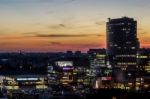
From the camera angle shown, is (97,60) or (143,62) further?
(97,60)

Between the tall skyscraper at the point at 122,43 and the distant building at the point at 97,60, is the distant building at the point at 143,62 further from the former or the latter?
the distant building at the point at 97,60

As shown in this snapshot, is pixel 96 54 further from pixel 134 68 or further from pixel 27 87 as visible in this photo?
pixel 27 87

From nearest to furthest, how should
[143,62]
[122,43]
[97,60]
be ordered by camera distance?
1. [143,62]
2. [97,60]
3. [122,43]

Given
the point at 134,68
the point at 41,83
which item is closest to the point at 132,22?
the point at 134,68

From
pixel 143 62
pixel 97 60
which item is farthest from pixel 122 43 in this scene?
pixel 143 62

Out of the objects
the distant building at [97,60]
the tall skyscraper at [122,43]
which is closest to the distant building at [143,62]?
the tall skyscraper at [122,43]

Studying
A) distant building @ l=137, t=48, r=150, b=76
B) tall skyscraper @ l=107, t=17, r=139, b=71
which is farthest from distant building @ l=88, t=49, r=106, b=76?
distant building @ l=137, t=48, r=150, b=76

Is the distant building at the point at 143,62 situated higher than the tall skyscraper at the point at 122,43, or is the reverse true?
the tall skyscraper at the point at 122,43

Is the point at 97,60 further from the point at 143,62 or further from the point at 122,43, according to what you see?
the point at 143,62

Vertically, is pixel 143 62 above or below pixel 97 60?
below

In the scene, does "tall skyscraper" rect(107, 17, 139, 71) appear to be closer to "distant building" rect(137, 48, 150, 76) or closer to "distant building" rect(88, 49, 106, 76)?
"distant building" rect(137, 48, 150, 76)
